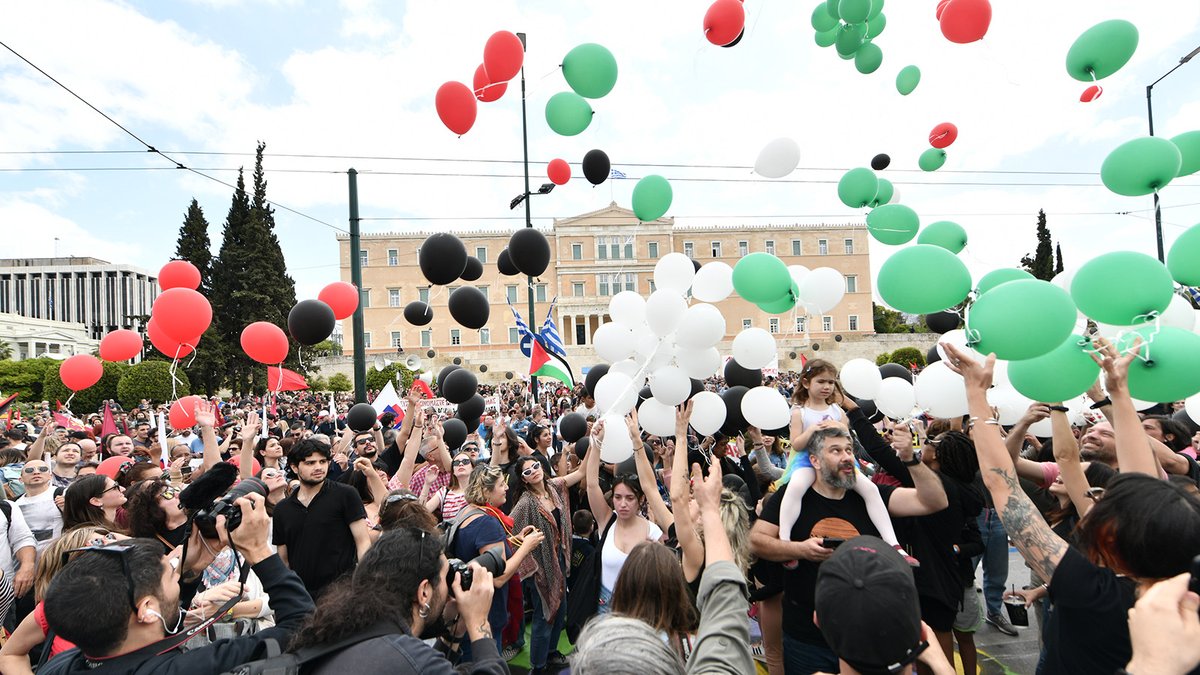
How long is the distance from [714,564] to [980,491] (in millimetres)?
3168

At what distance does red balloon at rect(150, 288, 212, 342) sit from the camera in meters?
5.93

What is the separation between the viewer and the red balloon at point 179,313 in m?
5.93

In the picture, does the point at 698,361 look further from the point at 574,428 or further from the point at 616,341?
the point at 574,428

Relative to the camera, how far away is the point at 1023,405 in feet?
11.8

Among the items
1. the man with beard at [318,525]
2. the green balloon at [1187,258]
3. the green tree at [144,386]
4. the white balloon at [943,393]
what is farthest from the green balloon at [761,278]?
the green tree at [144,386]

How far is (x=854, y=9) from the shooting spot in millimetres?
4797

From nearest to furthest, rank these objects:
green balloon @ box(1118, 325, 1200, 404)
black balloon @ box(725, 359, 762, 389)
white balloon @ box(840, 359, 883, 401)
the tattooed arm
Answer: the tattooed arm → green balloon @ box(1118, 325, 1200, 404) → white balloon @ box(840, 359, 883, 401) → black balloon @ box(725, 359, 762, 389)

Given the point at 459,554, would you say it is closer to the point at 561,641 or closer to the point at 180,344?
the point at 561,641

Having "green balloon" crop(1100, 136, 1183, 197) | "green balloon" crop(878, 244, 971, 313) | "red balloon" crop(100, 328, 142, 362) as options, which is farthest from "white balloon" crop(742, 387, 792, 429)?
"red balloon" crop(100, 328, 142, 362)

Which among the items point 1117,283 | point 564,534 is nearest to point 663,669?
point 1117,283

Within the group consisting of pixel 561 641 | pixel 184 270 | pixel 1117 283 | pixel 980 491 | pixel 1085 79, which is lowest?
pixel 561 641

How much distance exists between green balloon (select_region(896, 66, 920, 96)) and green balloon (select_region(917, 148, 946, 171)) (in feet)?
1.92

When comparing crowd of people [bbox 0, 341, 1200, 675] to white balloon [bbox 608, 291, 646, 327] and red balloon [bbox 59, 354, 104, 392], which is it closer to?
white balloon [bbox 608, 291, 646, 327]

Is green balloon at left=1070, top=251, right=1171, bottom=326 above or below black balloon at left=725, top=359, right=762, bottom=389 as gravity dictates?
above
